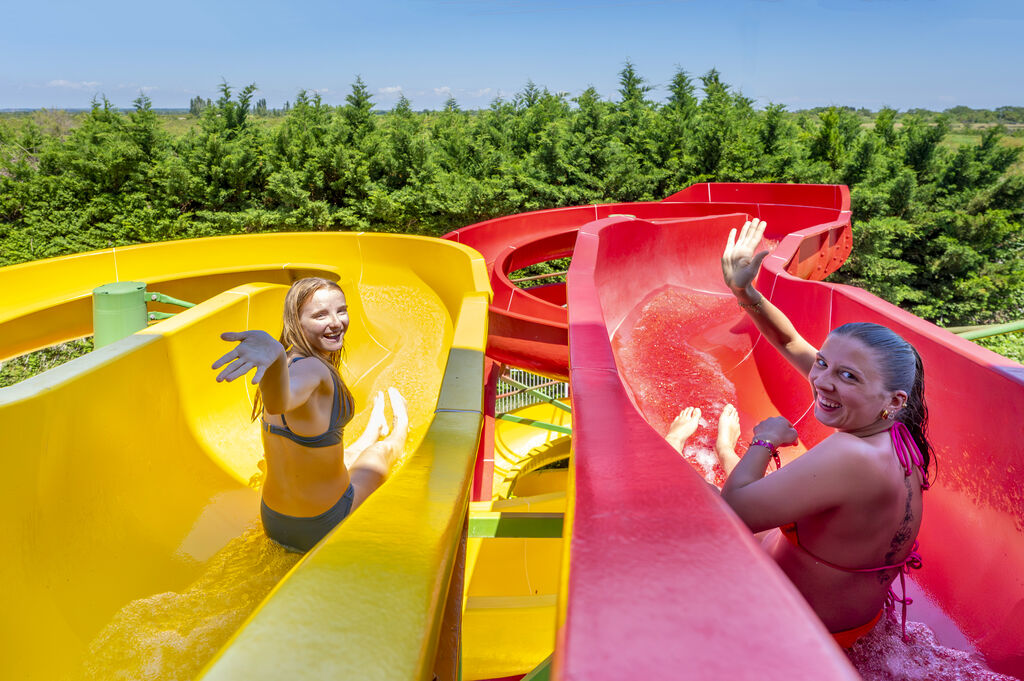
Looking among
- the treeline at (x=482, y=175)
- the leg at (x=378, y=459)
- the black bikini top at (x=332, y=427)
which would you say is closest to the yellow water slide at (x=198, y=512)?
the leg at (x=378, y=459)

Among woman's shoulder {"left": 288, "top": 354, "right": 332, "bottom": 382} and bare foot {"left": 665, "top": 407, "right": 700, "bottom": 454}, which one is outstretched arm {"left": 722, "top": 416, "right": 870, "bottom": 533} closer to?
bare foot {"left": 665, "top": 407, "right": 700, "bottom": 454}

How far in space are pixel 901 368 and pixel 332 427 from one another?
1.54 m

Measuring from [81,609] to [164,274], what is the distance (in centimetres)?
319

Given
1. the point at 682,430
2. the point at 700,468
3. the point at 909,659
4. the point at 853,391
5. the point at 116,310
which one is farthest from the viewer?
the point at 116,310

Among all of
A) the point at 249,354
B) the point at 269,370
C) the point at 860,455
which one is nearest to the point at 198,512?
the point at 269,370

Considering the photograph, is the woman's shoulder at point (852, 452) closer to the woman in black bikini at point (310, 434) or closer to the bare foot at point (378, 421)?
the woman in black bikini at point (310, 434)

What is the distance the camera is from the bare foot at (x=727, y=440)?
1.93 meters

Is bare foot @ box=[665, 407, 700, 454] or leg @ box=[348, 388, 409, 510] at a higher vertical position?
bare foot @ box=[665, 407, 700, 454]

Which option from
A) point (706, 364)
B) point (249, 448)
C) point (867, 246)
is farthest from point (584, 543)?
point (867, 246)

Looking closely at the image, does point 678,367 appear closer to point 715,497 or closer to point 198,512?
point 198,512

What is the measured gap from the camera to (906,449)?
1209 millimetres

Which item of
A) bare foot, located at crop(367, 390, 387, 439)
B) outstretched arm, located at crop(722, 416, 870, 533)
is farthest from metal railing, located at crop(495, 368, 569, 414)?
outstretched arm, located at crop(722, 416, 870, 533)

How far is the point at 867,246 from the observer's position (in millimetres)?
18219

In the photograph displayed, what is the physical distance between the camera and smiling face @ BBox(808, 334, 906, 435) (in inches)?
47.5
